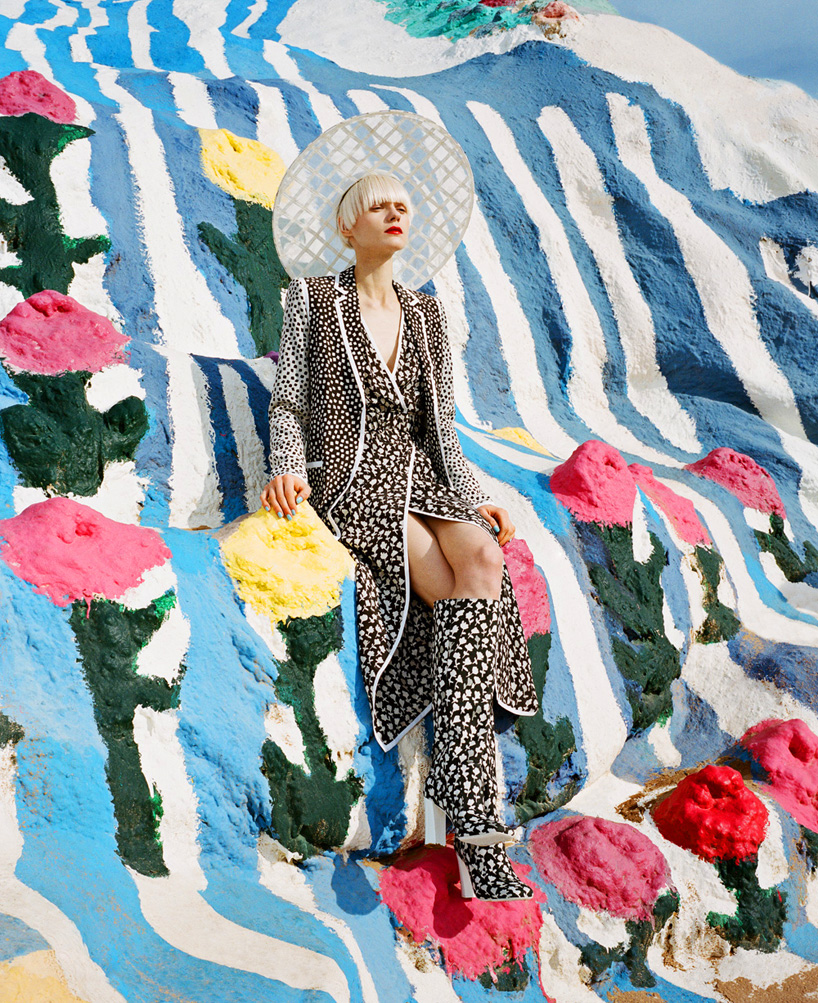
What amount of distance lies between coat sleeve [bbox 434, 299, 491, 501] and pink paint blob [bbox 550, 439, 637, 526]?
48 centimetres

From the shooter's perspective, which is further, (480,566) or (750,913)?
(750,913)

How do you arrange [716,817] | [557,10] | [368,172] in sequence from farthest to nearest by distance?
[557,10], [368,172], [716,817]

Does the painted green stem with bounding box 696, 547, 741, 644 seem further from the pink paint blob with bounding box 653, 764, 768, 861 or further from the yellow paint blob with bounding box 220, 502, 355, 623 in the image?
the yellow paint blob with bounding box 220, 502, 355, 623

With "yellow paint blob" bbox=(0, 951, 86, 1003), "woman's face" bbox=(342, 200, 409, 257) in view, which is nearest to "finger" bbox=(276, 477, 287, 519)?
"woman's face" bbox=(342, 200, 409, 257)

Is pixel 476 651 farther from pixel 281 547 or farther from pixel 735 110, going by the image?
pixel 735 110

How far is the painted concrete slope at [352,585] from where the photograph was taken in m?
1.75

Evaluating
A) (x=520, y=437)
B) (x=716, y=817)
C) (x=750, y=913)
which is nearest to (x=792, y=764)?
(x=716, y=817)

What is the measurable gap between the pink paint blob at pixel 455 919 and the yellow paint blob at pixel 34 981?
0.78 metres

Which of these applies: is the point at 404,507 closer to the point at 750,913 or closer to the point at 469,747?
the point at 469,747

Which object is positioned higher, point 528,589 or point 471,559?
point 471,559

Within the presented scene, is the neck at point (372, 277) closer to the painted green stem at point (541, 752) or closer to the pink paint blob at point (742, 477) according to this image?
the painted green stem at point (541, 752)

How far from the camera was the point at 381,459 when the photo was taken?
2.30m

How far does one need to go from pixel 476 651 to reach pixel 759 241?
3.81 meters

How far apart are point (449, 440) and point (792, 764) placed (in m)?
1.38
